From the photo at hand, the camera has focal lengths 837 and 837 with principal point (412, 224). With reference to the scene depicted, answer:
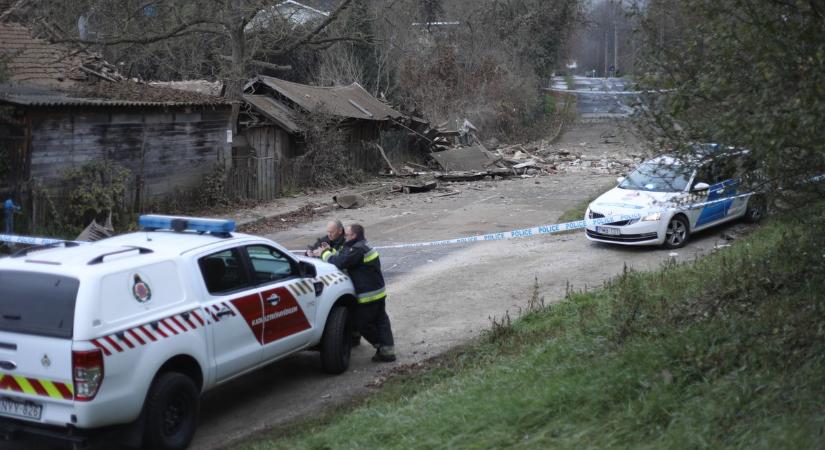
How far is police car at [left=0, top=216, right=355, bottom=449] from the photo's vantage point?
245 inches

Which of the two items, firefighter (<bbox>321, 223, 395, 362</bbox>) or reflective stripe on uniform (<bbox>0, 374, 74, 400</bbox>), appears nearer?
reflective stripe on uniform (<bbox>0, 374, 74, 400</bbox>)

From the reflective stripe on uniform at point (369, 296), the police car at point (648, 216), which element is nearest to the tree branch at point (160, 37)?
the police car at point (648, 216)

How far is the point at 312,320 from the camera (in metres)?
8.70

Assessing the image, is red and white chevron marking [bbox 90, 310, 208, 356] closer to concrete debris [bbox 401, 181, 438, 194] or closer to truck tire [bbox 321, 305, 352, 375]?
truck tire [bbox 321, 305, 352, 375]

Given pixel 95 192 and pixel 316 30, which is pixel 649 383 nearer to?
pixel 95 192

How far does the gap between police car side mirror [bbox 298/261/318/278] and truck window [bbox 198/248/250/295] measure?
0.83m

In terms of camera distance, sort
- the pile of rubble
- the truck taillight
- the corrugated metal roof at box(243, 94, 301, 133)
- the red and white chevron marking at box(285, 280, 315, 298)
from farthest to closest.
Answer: the pile of rubble
the corrugated metal roof at box(243, 94, 301, 133)
the red and white chevron marking at box(285, 280, 315, 298)
the truck taillight

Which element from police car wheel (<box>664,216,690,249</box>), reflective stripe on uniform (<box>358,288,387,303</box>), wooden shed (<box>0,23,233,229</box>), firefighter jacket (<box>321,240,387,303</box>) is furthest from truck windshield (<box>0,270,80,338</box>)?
police car wheel (<box>664,216,690,249</box>)

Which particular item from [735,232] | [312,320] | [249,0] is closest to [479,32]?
[249,0]

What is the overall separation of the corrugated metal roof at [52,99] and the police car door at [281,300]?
9729mm

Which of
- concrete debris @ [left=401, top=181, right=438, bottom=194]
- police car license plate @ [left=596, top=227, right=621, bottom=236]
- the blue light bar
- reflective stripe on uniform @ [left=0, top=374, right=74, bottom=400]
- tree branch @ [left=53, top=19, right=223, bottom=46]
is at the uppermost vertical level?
tree branch @ [left=53, top=19, right=223, bottom=46]

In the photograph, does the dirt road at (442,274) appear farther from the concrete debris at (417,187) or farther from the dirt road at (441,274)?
the concrete debris at (417,187)

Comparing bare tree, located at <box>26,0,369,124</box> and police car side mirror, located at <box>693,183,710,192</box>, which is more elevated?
bare tree, located at <box>26,0,369,124</box>

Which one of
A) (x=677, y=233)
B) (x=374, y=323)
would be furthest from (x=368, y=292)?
(x=677, y=233)
